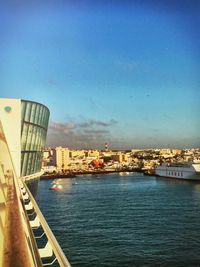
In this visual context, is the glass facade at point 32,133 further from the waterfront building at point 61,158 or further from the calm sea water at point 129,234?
the waterfront building at point 61,158

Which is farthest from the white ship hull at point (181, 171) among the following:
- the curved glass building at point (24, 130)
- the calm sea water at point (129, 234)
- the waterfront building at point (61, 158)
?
the waterfront building at point (61, 158)

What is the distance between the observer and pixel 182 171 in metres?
57.5

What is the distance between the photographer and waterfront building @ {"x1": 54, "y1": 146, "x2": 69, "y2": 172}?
→ 114812 millimetres

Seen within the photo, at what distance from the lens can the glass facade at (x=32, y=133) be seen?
627 inches

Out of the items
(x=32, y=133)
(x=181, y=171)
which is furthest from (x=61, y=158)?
(x=32, y=133)

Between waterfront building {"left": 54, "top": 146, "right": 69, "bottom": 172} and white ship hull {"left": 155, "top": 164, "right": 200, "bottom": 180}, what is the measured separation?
50.8 m

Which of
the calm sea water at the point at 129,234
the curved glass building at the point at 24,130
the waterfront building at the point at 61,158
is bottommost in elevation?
the calm sea water at the point at 129,234

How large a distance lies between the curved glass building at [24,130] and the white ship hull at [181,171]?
38.5 meters

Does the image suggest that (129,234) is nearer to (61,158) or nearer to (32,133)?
(32,133)

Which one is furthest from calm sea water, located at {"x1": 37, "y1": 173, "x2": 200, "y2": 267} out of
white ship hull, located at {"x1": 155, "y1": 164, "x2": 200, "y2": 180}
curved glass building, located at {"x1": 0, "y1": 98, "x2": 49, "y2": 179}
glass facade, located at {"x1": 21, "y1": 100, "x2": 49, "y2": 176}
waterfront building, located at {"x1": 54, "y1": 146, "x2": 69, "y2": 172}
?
waterfront building, located at {"x1": 54, "y1": 146, "x2": 69, "y2": 172}

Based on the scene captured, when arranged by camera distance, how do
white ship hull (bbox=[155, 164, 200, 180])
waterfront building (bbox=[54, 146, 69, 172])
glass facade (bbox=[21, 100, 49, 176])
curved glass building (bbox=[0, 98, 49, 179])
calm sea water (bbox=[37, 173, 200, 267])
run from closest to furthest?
calm sea water (bbox=[37, 173, 200, 267])
curved glass building (bbox=[0, 98, 49, 179])
glass facade (bbox=[21, 100, 49, 176])
white ship hull (bbox=[155, 164, 200, 180])
waterfront building (bbox=[54, 146, 69, 172])

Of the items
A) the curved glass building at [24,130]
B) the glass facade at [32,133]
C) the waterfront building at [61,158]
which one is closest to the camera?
the curved glass building at [24,130]

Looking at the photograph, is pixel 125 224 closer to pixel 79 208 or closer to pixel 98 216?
pixel 98 216

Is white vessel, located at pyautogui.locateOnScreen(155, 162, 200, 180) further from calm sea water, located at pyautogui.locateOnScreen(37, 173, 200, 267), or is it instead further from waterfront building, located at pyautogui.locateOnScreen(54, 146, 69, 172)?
waterfront building, located at pyautogui.locateOnScreen(54, 146, 69, 172)
